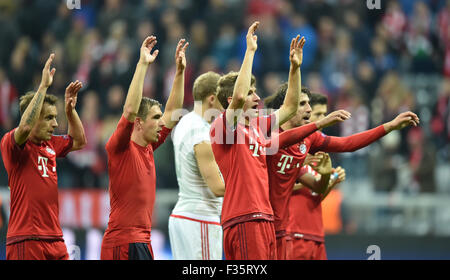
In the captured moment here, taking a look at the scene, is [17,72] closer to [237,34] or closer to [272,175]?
[237,34]

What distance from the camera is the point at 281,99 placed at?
6898 millimetres

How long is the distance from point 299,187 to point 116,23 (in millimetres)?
8074

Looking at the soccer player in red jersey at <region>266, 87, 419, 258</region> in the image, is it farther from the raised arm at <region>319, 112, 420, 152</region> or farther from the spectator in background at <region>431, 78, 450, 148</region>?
the spectator in background at <region>431, 78, 450, 148</region>

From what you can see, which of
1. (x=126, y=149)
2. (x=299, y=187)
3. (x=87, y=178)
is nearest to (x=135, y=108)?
(x=126, y=149)

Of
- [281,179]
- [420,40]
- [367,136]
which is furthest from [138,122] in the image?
[420,40]

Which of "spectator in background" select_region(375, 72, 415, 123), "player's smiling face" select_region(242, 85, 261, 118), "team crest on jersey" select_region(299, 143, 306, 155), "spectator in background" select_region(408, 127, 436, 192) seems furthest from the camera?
"spectator in background" select_region(375, 72, 415, 123)

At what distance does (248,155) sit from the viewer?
591 cm

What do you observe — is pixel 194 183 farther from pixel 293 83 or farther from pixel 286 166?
pixel 293 83

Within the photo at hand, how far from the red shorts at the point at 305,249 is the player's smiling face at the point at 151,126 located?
77.9 inches

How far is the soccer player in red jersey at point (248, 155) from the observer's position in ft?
18.9

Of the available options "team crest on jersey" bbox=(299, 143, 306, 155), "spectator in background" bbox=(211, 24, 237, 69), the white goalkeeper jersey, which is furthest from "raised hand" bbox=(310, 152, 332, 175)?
"spectator in background" bbox=(211, 24, 237, 69)

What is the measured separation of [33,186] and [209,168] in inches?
59.0

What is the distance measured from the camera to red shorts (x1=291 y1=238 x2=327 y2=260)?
24.9 ft

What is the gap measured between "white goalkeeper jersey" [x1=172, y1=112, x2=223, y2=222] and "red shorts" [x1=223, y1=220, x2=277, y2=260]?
1084mm
